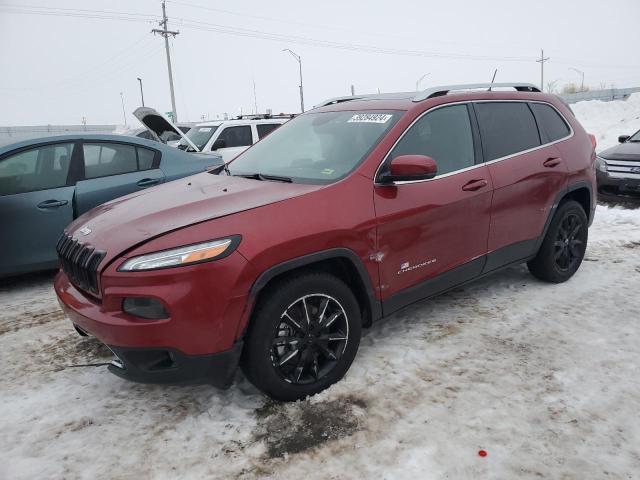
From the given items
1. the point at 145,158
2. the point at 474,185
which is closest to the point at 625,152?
the point at 474,185

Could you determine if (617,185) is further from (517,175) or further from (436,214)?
(436,214)

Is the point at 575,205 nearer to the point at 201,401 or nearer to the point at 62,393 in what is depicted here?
the point at 201,401

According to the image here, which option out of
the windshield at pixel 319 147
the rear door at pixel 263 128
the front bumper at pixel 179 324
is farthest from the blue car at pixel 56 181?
the rear door at pixel 263 128

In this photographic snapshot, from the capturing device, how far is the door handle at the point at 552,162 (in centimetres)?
428

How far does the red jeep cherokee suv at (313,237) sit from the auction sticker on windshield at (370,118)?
0.01 metres

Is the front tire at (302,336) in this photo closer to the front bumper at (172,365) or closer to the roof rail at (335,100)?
the front bumper at (172,365)

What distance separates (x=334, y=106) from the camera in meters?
4.03

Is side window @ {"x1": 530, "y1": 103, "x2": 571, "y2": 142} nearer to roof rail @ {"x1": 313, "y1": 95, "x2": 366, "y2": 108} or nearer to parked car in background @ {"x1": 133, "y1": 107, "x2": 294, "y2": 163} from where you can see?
roof rail @ {"x1": 313, "y1": 95, "x2": 366, "y2": 108}

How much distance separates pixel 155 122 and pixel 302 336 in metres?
5.59

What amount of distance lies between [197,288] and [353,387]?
47.3 inches

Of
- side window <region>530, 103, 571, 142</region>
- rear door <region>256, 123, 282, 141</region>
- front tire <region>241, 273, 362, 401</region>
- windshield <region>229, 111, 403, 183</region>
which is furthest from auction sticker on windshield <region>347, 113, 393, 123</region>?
rear door <region>256, 123, 282, 141</region>

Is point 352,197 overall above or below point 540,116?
below

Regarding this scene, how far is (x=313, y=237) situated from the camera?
110 inches

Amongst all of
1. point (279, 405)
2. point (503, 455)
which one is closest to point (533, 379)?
point (503, 455)
